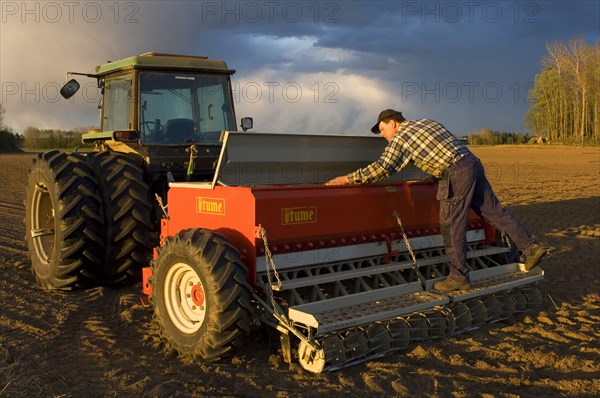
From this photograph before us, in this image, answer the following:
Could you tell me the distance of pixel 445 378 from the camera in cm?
379

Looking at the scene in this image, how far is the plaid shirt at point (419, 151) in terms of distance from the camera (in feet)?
16.2

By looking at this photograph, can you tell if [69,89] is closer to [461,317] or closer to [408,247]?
[408,247]

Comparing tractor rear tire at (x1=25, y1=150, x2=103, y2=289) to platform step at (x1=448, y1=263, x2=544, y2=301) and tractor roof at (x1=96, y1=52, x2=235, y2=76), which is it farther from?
platform step at (x1=448, y1=263, x2=544, y2=301)

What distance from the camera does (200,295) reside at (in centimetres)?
433

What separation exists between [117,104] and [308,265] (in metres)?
3.69

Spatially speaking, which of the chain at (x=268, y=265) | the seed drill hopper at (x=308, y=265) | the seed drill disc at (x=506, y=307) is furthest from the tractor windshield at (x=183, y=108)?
the seed drill disc at (x=506, y=307)

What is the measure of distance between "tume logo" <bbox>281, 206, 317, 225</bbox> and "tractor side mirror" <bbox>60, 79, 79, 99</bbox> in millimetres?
3777

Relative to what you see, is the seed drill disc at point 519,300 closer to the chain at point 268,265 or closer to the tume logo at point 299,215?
the tume logo at point 299,215

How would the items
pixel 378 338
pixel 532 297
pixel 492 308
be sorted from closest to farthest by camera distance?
pixel 378 338, pixel 492 308, pixel 532 297

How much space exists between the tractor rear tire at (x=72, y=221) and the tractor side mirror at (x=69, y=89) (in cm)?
87

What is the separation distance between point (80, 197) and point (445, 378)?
3.83m

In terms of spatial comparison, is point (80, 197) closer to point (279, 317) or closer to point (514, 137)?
point (279, 317)

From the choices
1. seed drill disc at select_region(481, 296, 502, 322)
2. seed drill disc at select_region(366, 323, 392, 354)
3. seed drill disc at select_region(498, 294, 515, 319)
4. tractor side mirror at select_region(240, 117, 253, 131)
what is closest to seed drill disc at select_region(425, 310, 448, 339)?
seed drill disc at select_region(366, 323, 392, 354)

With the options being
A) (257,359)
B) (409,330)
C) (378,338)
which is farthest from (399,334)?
(257,359)
